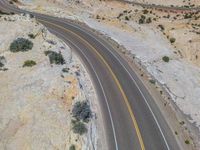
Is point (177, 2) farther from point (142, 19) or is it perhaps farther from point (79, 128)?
point (79, 128)

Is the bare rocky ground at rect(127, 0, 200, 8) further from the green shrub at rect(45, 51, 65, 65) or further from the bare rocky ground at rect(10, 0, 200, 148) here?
the green shrub at rect(45, 51, 65, 65)

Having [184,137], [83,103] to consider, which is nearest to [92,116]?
[83,103]

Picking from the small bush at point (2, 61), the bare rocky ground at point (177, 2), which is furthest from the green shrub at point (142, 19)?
the small bush at point (2, 61)

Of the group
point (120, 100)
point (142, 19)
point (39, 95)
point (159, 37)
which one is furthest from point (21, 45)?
point (142, 19)

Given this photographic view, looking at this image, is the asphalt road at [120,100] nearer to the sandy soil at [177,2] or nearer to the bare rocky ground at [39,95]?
the bare rocky ground at [39,95]

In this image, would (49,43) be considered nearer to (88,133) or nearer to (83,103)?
(83,103)

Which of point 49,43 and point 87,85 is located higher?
point 49,43
